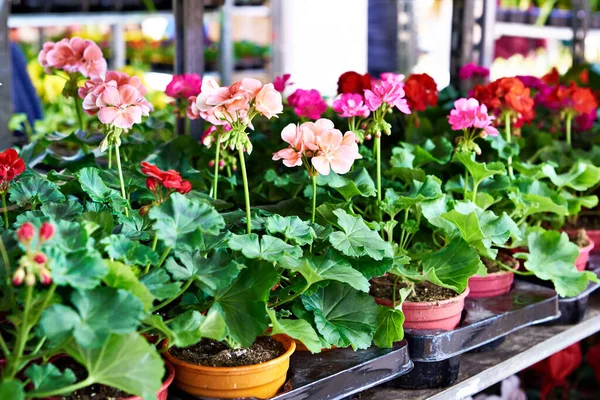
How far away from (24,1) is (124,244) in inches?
120

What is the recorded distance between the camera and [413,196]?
1659 millimetres

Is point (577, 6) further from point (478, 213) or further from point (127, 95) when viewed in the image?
point (127, 95)

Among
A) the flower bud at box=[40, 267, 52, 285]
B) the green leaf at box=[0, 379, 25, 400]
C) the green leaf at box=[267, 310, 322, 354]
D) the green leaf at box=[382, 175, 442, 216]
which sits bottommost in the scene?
the green leaf at box=[267, 310, 322, 354]

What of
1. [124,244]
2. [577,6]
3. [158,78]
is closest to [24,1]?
[158,78]

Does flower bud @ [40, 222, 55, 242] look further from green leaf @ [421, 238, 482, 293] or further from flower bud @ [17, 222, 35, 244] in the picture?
green leaf @ [421, 238, 482, 293]

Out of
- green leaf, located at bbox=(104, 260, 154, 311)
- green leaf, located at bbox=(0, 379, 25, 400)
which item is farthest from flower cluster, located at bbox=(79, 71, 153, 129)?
green leaf, located at bbox=(0, 379, 25, 400)

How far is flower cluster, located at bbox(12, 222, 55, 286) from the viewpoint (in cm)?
96

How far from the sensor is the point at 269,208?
5.48ft

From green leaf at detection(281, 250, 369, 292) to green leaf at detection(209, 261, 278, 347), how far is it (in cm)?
6

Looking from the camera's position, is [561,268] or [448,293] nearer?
[448,293]

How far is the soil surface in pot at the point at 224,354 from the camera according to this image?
1271 mm

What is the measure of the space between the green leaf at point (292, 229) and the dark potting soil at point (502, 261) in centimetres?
63

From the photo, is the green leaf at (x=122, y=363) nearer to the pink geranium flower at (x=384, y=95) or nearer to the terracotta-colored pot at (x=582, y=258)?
the pink geranium flower at (x=384, y=95)

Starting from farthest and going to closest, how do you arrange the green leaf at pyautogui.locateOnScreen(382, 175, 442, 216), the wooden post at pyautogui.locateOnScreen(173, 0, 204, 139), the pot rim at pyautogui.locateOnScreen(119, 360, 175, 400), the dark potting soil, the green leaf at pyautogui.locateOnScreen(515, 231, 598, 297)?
the wooden post at pyautogui.locateOnScreen(173, 0, 204, 139) → the dark potting soil → the green leaf at pyautogui.locateOnScreen(515, 231, 598, 297) → the green leaf at pyautogui.locateOnScreen(382, 175, 442, 216) → the pot rim at pyautogui.locateOnScreen(119, 360, 175, 400)
